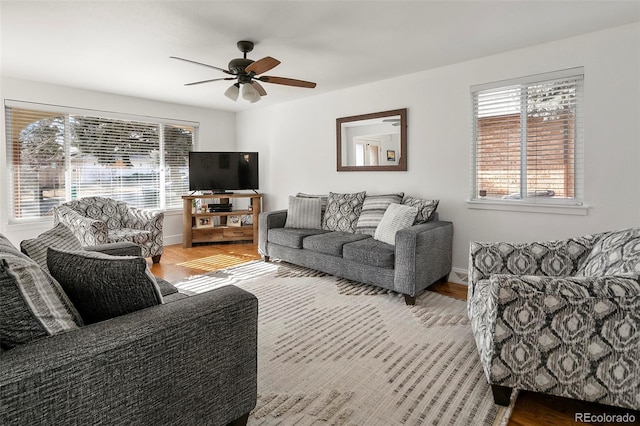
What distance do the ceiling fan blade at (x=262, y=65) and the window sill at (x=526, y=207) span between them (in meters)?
2.39

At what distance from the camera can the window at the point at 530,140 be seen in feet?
10.4

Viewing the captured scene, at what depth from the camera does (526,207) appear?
11.1 feet

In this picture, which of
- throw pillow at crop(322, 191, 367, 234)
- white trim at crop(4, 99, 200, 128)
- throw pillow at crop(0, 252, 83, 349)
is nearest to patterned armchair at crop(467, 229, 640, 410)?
throw pillow at crop(0, 252, 83, 349)

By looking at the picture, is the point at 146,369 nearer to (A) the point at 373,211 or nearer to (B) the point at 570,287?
(B) the point at 570,287

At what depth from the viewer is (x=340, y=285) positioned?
3.63 meters

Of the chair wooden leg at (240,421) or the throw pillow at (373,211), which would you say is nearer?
the chair wooden leg at (240,421)

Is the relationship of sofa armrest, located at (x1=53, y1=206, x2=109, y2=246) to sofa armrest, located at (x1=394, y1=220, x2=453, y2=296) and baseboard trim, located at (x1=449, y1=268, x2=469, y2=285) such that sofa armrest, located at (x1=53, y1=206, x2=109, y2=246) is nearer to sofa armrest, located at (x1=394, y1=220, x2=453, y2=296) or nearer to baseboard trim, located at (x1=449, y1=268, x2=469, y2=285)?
sofa armrest, located at (x1=394, y1=220, x2=453, y2=296)

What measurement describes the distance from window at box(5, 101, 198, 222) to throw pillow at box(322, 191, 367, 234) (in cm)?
297

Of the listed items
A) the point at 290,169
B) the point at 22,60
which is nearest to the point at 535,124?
the point at 290,169

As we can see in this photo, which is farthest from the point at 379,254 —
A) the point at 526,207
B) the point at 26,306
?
the point at 26,306

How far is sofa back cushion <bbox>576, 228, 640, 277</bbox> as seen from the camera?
1699mm

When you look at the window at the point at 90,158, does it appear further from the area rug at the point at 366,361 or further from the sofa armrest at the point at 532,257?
the sofa armrest at the point at 532,257

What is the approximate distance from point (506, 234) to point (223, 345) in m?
3.13

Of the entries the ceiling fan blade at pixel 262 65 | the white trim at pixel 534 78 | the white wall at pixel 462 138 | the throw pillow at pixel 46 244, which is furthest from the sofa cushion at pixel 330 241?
the throw pillow at pixel 46 244
